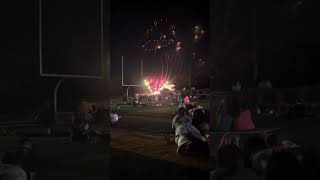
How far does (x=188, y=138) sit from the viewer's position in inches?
107

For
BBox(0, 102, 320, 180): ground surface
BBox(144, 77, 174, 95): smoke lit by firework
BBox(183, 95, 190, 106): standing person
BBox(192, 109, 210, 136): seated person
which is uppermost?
BBox(144, 77, 174, 95): smoke lit by firework

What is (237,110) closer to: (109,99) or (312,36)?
(312,36)

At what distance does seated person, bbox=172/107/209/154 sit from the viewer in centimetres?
267

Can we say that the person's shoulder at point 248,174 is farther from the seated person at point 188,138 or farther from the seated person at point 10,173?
the seated person at point 188,138

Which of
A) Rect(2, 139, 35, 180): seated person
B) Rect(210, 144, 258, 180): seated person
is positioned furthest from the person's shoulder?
Rect(2, 139, 35, 180): seated person

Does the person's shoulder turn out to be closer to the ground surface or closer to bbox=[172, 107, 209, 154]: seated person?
the ground surface

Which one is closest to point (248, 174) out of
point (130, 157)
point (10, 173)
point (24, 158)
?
point (10, 173)

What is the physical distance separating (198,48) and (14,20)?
1175 mm

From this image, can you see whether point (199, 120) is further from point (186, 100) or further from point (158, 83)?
point (158, 83)

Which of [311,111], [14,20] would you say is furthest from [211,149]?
[14,20]

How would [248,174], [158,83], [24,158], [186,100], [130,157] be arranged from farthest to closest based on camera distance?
1. [130,157]
2. [186,100]
3. [158,83]
4. [24,158]
5. [248,174]

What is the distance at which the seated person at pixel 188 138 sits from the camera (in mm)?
2674

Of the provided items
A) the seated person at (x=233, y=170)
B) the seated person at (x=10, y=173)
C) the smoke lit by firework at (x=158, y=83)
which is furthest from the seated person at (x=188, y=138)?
the seated person at (x=10, y=173)

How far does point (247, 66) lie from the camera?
231 centimetres
